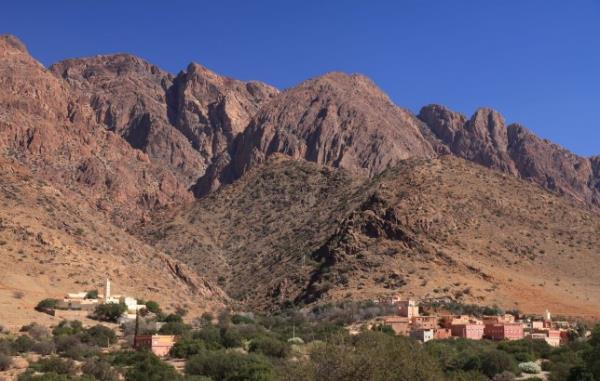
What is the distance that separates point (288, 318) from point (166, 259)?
18.2 m

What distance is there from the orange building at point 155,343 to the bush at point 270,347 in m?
6.17

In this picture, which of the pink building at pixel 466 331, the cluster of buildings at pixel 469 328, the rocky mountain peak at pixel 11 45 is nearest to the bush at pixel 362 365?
the cluster of buildings at pixel 469 328

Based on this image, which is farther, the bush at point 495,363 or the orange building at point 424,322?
the orange building at point 424,322

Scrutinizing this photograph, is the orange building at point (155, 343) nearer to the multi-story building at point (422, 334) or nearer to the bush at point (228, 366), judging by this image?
the bush at point (228, 366)

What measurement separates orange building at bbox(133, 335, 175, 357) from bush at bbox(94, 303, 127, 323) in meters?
8.03

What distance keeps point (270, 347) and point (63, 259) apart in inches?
1063

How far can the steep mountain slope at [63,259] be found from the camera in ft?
270

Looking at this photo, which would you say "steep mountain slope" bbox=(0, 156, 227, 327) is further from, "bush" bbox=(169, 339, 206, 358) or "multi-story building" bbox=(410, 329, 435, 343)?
"multi-story building" bbox=(410, 329, 435, 343)

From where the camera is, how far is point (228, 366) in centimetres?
6144

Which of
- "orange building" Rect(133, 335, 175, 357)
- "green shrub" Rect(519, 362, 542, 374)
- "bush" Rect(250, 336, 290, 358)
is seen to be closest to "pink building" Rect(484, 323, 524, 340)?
"green shrub" Rect(519, 362, 542, 374)

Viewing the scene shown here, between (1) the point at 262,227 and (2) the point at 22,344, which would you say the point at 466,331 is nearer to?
(2) the point at 22,344

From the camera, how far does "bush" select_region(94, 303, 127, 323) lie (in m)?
79.4

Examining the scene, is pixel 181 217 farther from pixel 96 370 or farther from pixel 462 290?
pixel 96 370

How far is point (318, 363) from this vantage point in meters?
39.4
